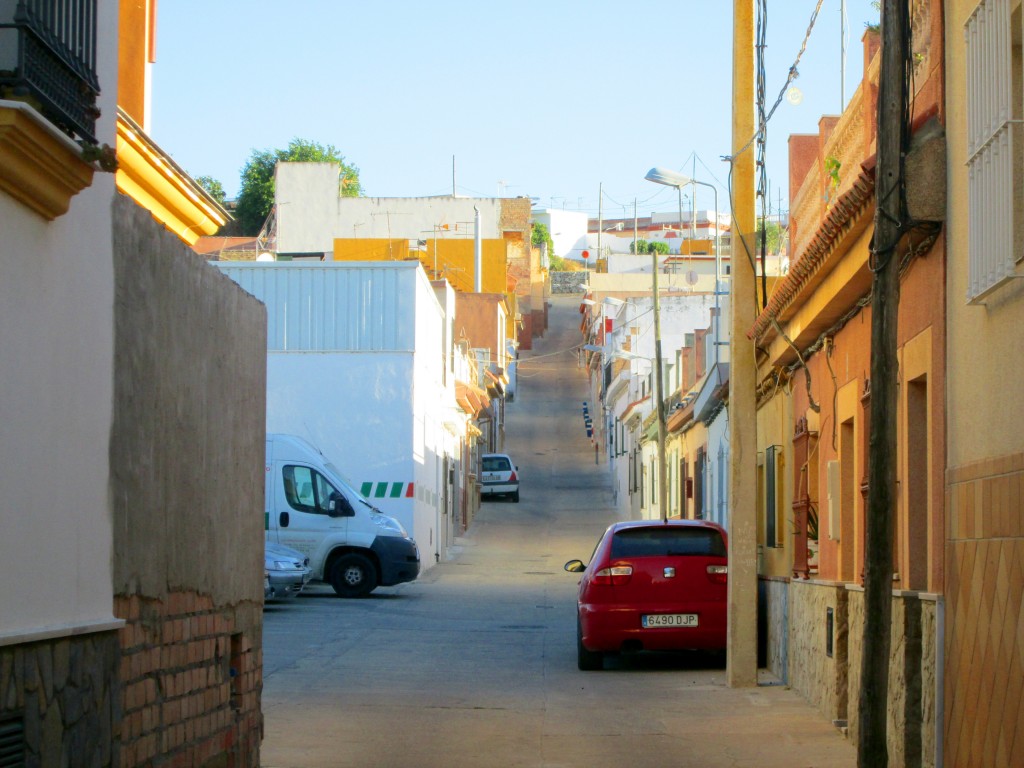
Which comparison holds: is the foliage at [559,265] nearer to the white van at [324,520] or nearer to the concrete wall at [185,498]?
the white van at [324,520]

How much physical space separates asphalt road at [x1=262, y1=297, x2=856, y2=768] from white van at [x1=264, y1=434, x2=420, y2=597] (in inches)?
26.6

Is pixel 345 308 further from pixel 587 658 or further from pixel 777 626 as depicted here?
pixel 777 626

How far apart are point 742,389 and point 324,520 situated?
43.4 feet

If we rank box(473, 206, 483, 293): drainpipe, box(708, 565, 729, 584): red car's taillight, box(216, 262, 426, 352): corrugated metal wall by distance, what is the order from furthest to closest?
box(473, 206, 483, 293): drainpipe → box(216, 262, 426, 352): corrugated metal wall → box(708, 565, 729, 584): red car's taillight

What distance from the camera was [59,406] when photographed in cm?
595

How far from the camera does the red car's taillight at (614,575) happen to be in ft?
51.8

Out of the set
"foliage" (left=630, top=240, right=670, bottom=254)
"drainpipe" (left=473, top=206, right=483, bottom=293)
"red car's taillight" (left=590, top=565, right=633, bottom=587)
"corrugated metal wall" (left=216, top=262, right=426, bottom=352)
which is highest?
"foliage" (left=630, top=240, right=670, bottom=254)

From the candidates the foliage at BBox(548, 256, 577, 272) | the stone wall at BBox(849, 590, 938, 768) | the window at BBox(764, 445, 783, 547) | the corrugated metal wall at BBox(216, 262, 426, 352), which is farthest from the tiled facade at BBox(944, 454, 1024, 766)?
the foliage at BBox(548, 256, 577, 272)

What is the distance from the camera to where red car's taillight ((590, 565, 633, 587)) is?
15.8 metres

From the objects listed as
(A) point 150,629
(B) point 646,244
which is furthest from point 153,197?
(B) point 646,244

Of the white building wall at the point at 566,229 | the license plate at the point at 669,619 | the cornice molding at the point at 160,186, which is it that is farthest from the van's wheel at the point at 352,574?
the white building wall at the point at 566,229

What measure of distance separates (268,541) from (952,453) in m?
19.0

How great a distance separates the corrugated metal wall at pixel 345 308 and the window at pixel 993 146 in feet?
81.1

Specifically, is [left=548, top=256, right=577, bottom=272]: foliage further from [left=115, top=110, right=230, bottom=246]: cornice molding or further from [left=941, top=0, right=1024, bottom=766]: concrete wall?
[left=941, top=0, right=1024, bottom=766]: concrete wall
